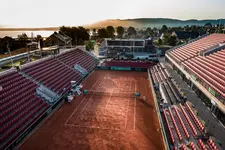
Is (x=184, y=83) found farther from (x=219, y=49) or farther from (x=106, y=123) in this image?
(x=106, y=123)

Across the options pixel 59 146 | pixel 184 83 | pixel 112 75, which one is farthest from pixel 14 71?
pixel 184 83

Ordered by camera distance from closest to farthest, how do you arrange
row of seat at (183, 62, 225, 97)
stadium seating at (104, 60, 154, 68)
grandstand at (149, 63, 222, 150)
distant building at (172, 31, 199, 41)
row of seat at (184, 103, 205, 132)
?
grandstand at (149, 63, 222, 150)
row of seat at (184, 103, 205, 132)
row of seat at (183, 62, 225, 97)
stadium seating at (104, 60, 154, 68)
distant building at (172, 31, 199, 41)

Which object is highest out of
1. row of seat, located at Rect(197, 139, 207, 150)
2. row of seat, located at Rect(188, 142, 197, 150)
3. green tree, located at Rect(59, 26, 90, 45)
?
green tree, located at Rect(59, 26, 90, 45)

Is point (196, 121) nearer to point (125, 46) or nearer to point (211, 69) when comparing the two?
point (211, 69)

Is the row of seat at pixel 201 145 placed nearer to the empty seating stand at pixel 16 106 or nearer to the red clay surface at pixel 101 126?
the red clay surface at pixel 101 126

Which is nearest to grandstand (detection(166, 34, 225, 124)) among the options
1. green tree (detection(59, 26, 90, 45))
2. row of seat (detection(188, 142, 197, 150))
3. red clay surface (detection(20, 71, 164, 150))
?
row of seat (detection(188, 142, 197, 150))

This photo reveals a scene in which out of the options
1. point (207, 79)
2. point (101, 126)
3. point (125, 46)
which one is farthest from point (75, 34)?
point (207, 79)

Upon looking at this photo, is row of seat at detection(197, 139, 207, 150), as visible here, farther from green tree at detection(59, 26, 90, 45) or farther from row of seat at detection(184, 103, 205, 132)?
green tree at detection(59, 26, 90, 45)
